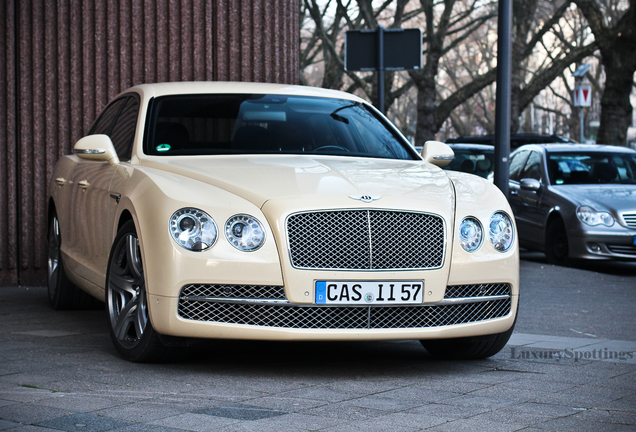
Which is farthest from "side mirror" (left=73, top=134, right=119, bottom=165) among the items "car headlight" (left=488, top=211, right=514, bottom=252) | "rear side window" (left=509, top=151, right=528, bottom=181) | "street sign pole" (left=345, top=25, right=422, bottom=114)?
"rear side window" (left=509, top=151, right=528, bottom=181)

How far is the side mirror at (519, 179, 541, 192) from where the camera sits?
1232cm

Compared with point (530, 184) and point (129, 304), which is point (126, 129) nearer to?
point (129, 304)

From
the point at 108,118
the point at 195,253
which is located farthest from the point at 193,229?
the point at 108,118

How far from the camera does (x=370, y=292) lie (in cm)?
487

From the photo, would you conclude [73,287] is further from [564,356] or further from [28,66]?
[564,356]

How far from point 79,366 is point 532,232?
849cm

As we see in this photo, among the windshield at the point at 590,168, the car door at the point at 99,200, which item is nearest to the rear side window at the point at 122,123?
the car door at the point at 99,200

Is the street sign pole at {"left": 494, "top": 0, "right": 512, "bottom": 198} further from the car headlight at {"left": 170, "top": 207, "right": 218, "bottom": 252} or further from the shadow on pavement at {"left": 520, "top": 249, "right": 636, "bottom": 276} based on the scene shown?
the car headlight at {"left": 170, "top": 207, "right": 218, "bottom": 252}

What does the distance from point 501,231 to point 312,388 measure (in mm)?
1409

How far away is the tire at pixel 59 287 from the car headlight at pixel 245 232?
293cm

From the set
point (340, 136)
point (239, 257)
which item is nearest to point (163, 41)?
point (340, 136)

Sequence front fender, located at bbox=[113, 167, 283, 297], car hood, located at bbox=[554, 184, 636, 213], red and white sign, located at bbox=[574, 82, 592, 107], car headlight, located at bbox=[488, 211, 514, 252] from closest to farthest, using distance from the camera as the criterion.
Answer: front fender, located at bbox=[113, 167, 283, 297] < car headlight, located at bbox=[488, 211, 514, 252] < car hood, located at bbox=[554, 184, 636, 213] < red and white sign, located at bbox=[574, 82, 592, 107]

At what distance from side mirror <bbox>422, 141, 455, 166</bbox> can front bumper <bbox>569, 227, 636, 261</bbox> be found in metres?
5.18

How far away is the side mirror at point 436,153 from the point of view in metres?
6.54
